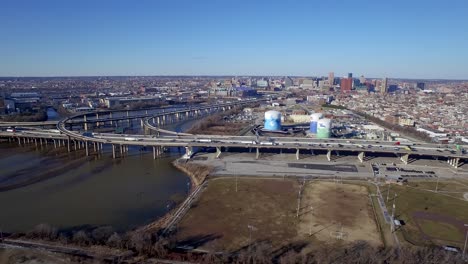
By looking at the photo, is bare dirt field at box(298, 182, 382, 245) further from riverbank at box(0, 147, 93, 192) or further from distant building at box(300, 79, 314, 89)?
distant building at box(300, 79, 314, 89)

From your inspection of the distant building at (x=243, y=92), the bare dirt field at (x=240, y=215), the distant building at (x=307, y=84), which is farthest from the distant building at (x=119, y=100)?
the distant building at (x=307, y=84)

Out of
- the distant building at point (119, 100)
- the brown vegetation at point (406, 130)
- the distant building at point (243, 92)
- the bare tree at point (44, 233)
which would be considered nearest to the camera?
the bare tree at point (44, 233)

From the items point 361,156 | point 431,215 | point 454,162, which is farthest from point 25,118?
point 454,162

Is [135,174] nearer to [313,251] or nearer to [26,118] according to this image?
[313,251]

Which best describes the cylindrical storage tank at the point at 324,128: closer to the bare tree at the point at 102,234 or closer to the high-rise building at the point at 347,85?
the bare tree at the point at 102,234

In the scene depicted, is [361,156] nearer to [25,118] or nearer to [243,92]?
[25,118]
